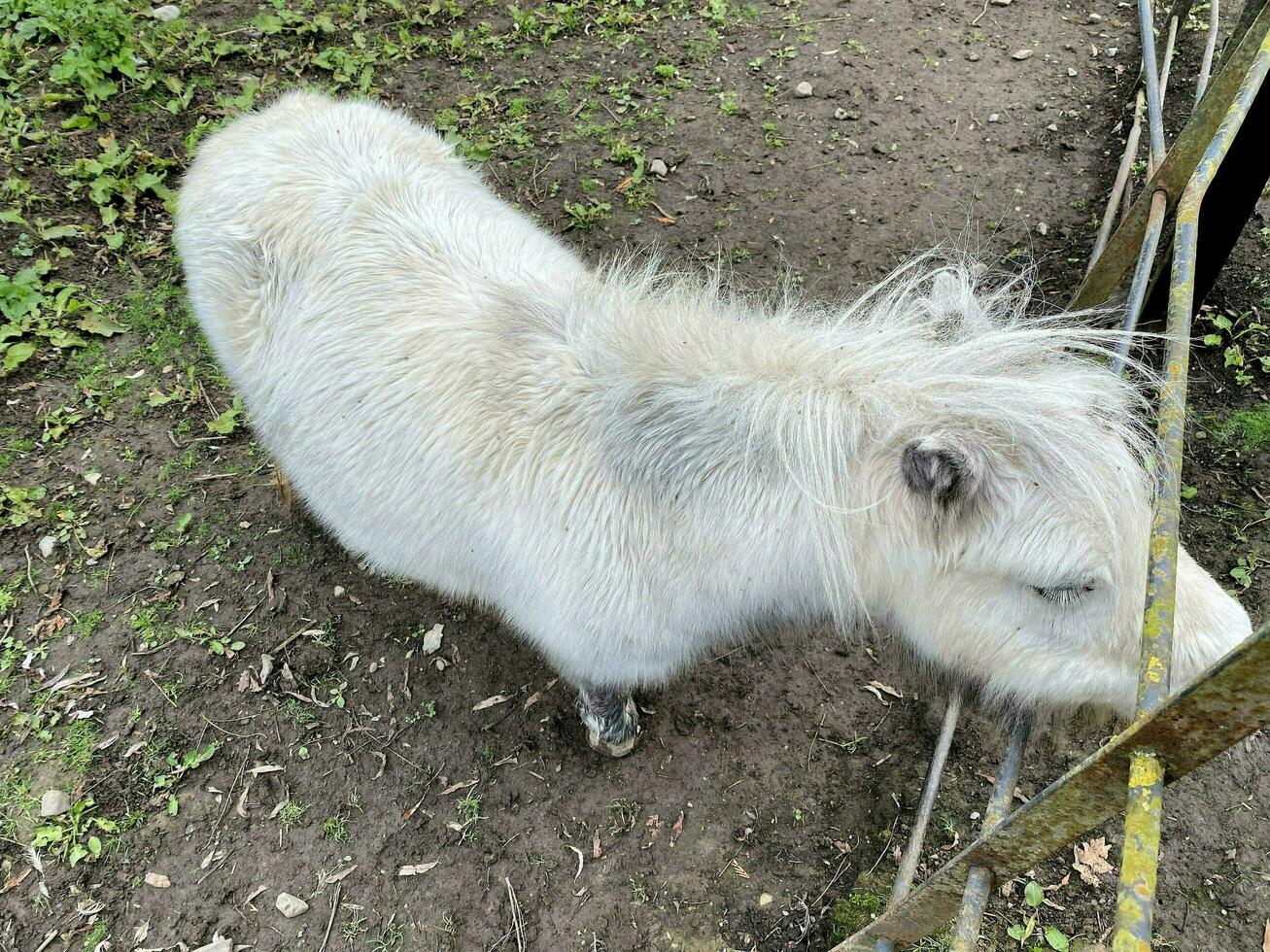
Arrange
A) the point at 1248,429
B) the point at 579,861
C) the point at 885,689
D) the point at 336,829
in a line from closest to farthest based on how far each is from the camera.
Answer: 1. the point at 579,861
2. the point at 336,829
3. the point at 885,689
4. the point at 1248,429

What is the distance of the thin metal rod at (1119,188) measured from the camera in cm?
389

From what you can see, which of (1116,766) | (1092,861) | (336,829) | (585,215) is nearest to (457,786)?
(336,829)

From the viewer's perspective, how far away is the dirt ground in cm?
278

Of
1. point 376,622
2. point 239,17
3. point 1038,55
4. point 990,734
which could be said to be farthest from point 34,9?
point 990,734

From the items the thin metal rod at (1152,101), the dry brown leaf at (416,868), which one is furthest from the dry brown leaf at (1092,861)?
the thin metal rod at (1152,101)

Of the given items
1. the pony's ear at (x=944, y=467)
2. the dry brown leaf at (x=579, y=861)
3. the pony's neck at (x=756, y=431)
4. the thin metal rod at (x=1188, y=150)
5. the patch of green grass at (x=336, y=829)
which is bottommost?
the patch of green grass at (x=336, y=829)

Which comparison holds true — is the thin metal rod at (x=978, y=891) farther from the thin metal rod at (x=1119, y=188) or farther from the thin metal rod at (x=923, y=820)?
the thin metal rod at (x=1119, y=188)

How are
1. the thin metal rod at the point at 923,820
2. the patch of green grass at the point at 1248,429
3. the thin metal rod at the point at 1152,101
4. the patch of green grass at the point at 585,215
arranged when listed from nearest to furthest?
the thin metal rod at the point at 923,820, the thin metal rod at the point at 1152,101, the patch of green grass at the point at 1248,429, the patch of green grass at the point at 585,215

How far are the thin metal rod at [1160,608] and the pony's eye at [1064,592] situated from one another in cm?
27

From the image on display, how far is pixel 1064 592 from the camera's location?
1774mm

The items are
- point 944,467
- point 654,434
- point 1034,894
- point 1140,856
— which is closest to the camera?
point 1140,856

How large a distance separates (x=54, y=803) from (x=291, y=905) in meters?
1.12

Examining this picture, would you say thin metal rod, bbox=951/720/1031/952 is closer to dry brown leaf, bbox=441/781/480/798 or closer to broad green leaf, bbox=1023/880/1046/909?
broad green leaf, bbox=1023/880/1046/909

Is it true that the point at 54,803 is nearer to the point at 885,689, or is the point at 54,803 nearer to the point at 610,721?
the point at 610,721
